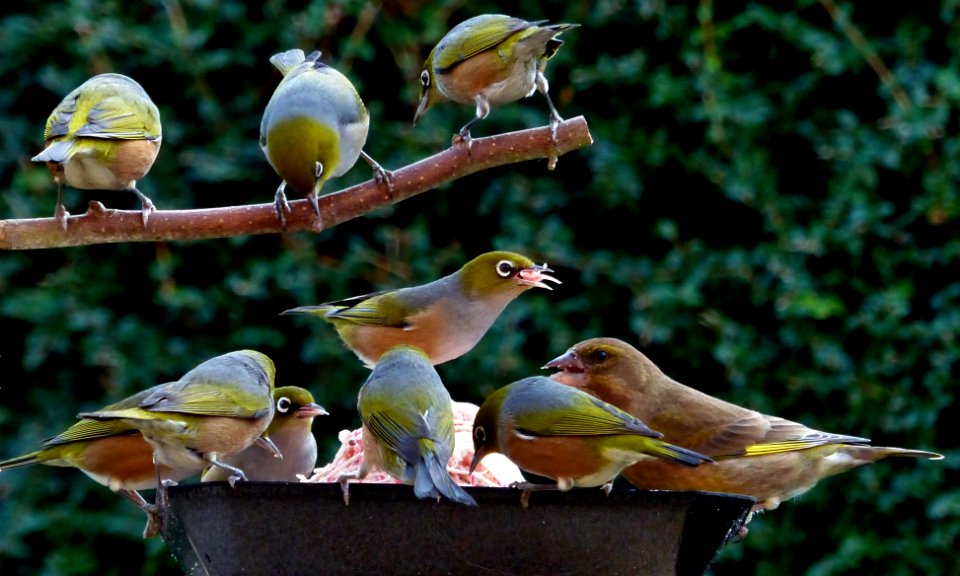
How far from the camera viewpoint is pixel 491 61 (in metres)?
4.18

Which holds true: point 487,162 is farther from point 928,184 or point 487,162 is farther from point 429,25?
point 928,184

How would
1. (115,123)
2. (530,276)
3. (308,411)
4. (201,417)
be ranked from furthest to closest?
(115,123) < (530,276) < (308,411) < (201,417)

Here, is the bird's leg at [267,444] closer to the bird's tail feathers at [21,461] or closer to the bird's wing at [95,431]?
the bird's wing at [95,431]

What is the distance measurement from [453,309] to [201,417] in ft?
3.15

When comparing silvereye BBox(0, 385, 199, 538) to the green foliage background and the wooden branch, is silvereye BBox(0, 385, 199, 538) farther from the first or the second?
the green foliage background

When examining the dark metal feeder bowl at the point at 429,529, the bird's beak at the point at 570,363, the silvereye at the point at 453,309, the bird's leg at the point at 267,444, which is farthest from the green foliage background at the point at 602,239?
the dark metal feeder bowl at the point at 429,529

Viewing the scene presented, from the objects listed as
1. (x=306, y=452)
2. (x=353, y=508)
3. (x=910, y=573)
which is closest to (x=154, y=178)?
(x=306, y=452)

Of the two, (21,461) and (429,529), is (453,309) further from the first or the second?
(21,461)

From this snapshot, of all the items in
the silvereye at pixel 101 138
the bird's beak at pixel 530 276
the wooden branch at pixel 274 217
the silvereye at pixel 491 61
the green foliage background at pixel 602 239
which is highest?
the silvereye at pixel 491 61

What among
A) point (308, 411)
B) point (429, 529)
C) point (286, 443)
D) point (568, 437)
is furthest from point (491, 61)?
point (429, 529)

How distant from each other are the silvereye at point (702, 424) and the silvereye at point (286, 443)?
2.69 ft

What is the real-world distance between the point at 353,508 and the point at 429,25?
362 cm

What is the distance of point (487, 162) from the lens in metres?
3.60

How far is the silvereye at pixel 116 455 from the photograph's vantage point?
3.50 meters
